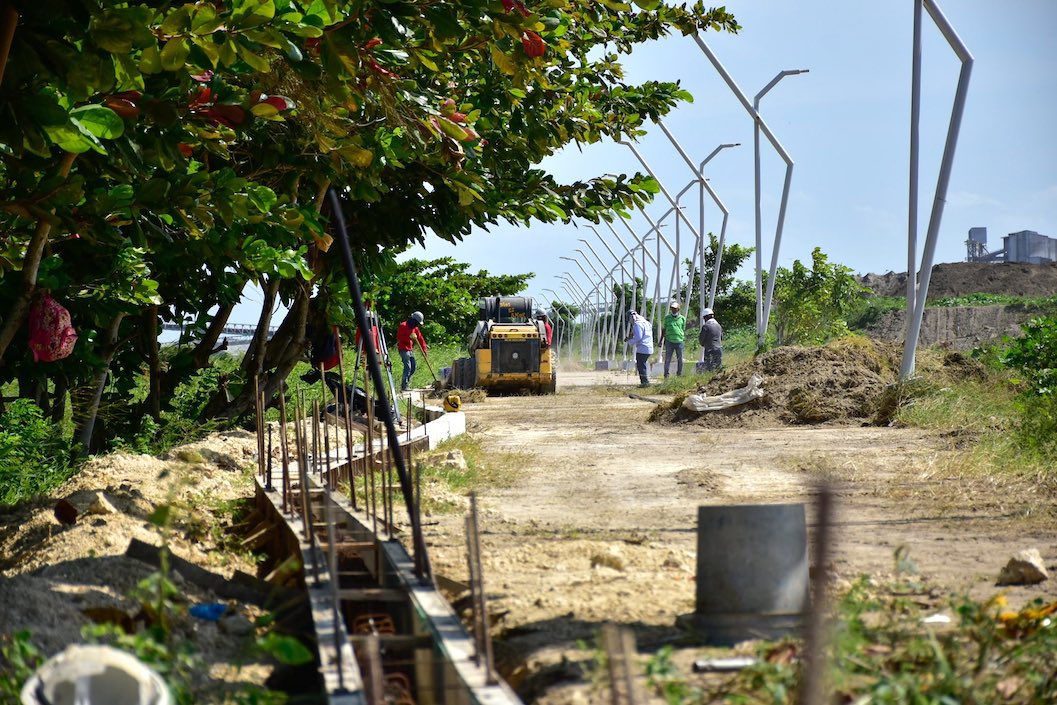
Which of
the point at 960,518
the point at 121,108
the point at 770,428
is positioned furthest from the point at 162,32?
the point at 770,428

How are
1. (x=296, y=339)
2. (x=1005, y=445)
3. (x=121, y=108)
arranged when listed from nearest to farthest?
(x=121, y=108) < (x=1005, y=445) < (x=296, y=339)

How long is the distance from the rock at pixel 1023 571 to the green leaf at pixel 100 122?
14.4ft

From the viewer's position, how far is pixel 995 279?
87000 mm

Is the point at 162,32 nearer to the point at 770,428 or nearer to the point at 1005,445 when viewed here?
the point at 1005,445

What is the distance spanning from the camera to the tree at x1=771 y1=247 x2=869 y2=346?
4450cm

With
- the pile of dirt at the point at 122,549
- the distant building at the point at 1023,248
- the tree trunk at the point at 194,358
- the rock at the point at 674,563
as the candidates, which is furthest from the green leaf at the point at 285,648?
the distant building at the point at 1023,248

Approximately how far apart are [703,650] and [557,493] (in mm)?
5802

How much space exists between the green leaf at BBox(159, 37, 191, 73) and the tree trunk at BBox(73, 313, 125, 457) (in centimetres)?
575

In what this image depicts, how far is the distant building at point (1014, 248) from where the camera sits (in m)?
94.0

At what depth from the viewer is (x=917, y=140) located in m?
18.2

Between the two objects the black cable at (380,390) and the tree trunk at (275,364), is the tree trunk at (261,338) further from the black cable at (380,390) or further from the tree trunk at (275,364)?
the black cable at (380,390)

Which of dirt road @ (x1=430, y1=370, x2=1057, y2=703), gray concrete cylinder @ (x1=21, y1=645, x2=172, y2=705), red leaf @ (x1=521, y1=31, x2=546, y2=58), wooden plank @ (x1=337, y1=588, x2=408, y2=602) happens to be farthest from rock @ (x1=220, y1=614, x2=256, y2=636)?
red leaf @ (x1=521, y1=31, x2=546, y2=58)

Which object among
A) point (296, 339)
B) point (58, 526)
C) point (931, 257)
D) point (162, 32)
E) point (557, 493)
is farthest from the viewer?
point (931, 257)

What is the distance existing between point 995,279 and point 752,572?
289 feet
